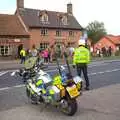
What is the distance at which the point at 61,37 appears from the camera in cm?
6556

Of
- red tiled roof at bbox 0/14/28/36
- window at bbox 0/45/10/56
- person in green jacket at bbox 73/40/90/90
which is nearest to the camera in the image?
person in green jacket at bbox 73/40/90/90

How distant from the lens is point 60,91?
865 cm

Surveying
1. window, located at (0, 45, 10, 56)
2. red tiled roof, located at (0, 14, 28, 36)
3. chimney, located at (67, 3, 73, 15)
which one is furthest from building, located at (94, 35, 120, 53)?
window, located at (0, 45, 10, 56)

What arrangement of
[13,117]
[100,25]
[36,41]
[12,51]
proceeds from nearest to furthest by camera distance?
1. [13,117]
2. [12,51]
3. [36,41]
4. [100,25]

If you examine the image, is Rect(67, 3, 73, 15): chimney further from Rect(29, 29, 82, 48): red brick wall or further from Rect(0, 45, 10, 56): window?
Rect(0, 45, 10, 56): window

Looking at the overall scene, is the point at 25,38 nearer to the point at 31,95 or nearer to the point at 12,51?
the point at 12,51

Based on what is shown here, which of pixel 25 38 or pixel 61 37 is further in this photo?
pixel 61 37

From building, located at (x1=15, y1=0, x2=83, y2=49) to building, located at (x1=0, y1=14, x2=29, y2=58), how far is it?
4.38ft

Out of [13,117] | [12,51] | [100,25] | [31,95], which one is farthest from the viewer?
[100,25]

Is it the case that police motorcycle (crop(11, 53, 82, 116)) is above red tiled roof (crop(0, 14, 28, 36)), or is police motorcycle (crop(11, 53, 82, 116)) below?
below

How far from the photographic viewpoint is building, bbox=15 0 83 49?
60.4 metres

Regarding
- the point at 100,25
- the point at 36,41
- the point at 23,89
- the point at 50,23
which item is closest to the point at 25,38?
the point at 36,41

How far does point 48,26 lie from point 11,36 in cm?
927

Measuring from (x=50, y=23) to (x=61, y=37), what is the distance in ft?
10.6
